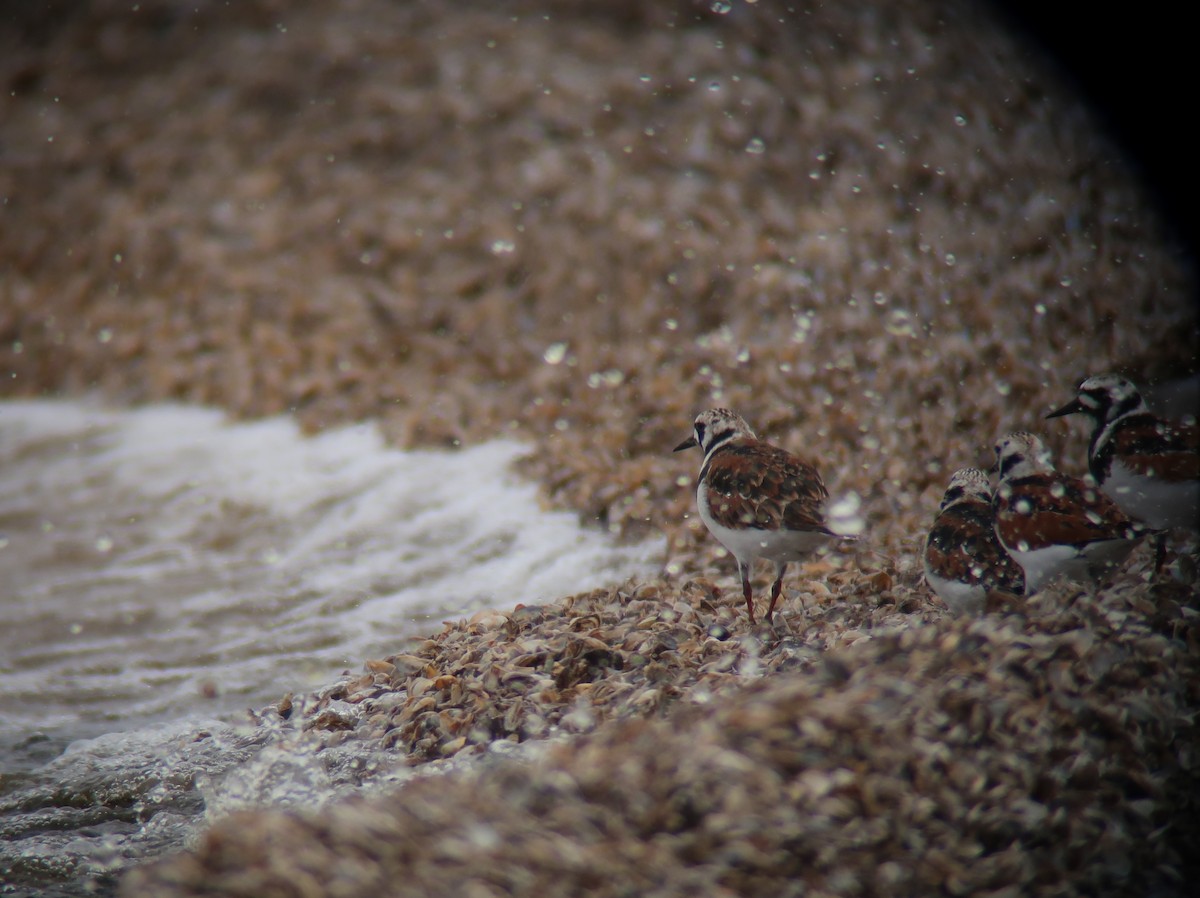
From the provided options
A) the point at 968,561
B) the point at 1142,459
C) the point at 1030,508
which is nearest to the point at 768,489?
the point at 968,561

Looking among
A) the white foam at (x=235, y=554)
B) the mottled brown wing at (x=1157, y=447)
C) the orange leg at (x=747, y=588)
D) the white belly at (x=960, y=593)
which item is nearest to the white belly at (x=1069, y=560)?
the white belly at (x=960, y=593)

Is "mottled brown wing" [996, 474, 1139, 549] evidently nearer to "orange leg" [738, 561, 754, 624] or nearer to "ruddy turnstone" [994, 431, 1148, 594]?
"ruddy turnstone" [994, 431, 1148, 594]

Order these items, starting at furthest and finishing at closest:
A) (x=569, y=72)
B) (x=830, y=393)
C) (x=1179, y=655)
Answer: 1. (x=569, y=72)
2. (x=830, y=393)
3. (x=1179, y=655)

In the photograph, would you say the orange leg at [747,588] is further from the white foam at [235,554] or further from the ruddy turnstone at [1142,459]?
the ruddy turnstone at [1142,459]

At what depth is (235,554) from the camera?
19.4 ft

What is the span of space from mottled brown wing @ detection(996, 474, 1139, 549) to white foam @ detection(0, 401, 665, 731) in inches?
75.6

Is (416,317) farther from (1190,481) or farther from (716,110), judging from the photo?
(1190,481)

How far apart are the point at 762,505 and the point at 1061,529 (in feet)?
3.07

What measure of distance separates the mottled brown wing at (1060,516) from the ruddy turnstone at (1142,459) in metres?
0.10

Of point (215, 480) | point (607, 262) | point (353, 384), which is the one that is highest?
point (607, 262)

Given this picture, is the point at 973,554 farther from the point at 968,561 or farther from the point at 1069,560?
the point at 1069,560

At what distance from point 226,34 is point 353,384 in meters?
6.09

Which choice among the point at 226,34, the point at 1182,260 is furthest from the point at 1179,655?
the point at 226,34

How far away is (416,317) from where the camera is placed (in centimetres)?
806
